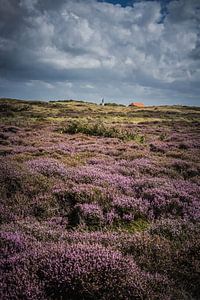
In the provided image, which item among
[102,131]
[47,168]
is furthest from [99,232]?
[102,131]

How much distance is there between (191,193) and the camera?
8016 mm

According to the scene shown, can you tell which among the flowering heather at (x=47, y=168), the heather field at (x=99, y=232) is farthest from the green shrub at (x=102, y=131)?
the flowering heather at (x=47, y=168)

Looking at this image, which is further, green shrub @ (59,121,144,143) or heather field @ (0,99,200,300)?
green shrub @ (59,121,144,143)

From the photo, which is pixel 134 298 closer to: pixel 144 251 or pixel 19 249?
pixel 144 251

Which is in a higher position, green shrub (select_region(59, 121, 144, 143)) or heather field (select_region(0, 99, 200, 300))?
green shrub (select_region(59, 121, 144, 143))

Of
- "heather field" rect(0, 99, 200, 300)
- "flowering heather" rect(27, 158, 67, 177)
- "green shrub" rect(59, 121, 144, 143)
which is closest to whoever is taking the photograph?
"heather field" rect(0, 99, 200, 300)

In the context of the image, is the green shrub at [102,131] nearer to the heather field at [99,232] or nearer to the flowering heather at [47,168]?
the heather field at [99,232]

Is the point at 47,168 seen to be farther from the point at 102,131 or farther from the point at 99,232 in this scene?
the point at 102,131

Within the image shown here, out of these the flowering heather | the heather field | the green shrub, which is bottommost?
the heather field

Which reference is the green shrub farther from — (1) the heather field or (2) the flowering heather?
(2) the flowering heather

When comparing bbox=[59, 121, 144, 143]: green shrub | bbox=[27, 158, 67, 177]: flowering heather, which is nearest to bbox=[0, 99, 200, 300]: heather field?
bbox=[27, 158, 67, 177]: flowering heather

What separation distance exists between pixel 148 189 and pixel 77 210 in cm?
233

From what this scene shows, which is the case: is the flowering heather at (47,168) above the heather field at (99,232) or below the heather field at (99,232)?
above

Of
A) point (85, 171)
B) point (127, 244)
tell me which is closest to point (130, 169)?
point (85, 171)
